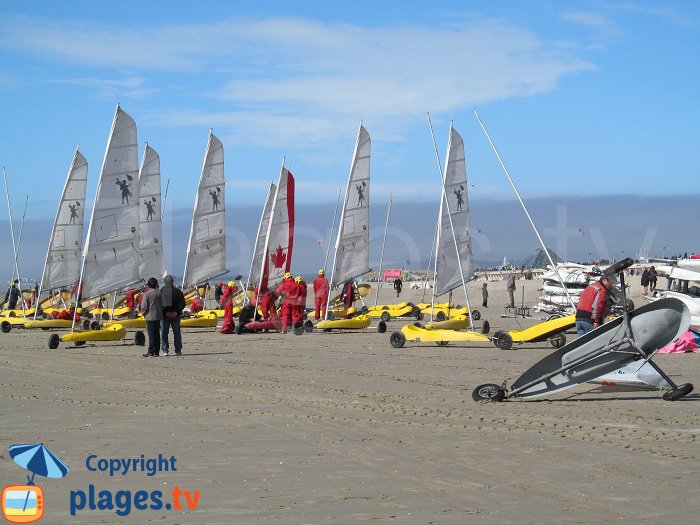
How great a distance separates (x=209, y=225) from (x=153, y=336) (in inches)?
527

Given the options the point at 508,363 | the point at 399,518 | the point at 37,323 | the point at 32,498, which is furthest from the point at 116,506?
the point at 37,323

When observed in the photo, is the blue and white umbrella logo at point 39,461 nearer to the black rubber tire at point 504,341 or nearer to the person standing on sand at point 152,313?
the person standing on sand at point 152,313

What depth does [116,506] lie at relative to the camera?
5859 mm

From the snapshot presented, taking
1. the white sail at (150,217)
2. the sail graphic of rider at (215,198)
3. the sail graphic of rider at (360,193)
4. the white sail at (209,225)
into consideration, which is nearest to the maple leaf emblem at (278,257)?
the white sail at (209,225)

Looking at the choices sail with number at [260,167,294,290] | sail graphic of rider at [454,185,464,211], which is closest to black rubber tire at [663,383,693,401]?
sail graphic of rider at [454,185,464,211]

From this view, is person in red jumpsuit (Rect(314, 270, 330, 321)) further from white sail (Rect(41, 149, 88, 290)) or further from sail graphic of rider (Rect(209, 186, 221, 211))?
white sail (Rect(41, 149, 88, 290))

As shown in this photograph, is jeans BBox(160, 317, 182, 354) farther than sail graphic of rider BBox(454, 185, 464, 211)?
No

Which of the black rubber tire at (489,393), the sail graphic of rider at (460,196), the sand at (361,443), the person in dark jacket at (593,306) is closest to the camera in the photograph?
the sand at (361,443)

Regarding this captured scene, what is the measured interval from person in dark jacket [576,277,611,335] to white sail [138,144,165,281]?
715 inches

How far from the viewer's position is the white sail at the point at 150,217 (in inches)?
1175

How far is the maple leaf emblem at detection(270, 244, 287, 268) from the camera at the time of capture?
98.1 feet

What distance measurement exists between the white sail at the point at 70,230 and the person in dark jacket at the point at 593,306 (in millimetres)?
19871

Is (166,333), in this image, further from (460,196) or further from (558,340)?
(460,196)

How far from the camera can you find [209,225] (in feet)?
99.7
